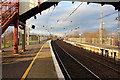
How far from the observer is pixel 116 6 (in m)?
14.3

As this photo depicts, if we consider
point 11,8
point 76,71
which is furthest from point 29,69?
point 11,8

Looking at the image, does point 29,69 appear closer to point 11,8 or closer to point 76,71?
point 76,71

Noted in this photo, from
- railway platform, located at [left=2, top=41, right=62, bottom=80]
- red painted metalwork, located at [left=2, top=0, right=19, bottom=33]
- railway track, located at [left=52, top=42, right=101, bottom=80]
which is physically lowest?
railway track, located at [left=52, top=42, right=101, bottom=80]

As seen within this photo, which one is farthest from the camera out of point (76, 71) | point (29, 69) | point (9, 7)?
point (9, 7)

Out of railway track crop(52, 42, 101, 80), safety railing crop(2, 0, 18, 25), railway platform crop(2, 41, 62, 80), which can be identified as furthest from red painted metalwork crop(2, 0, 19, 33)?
railway track crop(52, 42, 101, 80)

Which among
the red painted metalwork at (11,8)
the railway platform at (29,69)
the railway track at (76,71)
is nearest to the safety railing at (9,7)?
the red painted metalwork at (11,8)

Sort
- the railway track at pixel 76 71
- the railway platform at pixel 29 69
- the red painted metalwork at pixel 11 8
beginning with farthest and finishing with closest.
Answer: the red painted metalwork at pixel 11 8, the railway track at pixel 76 71, the railway platform at pixel 29 69

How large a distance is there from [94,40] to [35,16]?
31.1 meters

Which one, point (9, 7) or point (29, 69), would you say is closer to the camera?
point (29, 69)

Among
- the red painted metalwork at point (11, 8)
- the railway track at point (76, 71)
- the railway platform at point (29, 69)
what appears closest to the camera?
the railway platform at point (29, 69)

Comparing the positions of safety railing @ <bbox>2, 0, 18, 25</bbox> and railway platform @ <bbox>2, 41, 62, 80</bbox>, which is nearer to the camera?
railway platform @ <bbox>2, 41, 62, 80</bbox>

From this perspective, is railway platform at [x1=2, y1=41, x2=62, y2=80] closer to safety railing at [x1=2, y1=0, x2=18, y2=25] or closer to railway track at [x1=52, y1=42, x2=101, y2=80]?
railway track at [x1=52, y1=42, x2=101, y2=80]

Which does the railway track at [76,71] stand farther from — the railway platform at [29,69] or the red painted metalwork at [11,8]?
the red painted metalwork at [11,8]

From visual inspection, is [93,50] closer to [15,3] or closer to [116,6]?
[116,6]
